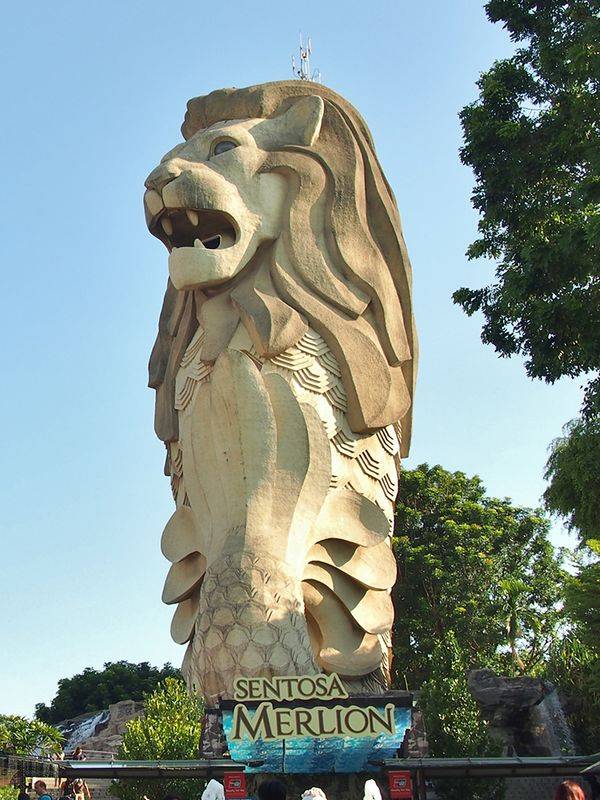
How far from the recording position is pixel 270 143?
14.8m

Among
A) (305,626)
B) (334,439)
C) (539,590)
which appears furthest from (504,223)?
(539,590)

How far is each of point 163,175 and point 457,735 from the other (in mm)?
8610

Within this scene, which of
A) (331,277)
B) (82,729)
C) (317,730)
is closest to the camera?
(317,730)

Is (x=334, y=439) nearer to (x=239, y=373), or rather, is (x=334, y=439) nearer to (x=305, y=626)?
(x=239, y=373)

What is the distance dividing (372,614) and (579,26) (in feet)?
25.5

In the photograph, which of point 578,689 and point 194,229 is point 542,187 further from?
point 578,689

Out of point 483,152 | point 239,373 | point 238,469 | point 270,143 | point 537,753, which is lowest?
point 537,753

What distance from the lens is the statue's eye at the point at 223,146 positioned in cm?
1462

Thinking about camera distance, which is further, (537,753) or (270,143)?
(537,753)

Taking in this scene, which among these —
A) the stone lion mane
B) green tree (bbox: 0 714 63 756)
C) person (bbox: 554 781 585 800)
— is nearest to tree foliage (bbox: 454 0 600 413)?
the stone lion mane

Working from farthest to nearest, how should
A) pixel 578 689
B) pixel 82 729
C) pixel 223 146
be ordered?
pixel 82 729 < pixel 578 689 < pixel 223 146

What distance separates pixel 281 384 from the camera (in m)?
13.5

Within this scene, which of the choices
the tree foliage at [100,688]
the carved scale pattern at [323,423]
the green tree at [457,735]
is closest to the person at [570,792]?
the carved scale pattern at [323,423]

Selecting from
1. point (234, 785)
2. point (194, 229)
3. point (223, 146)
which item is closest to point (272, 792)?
point (234, 785)
